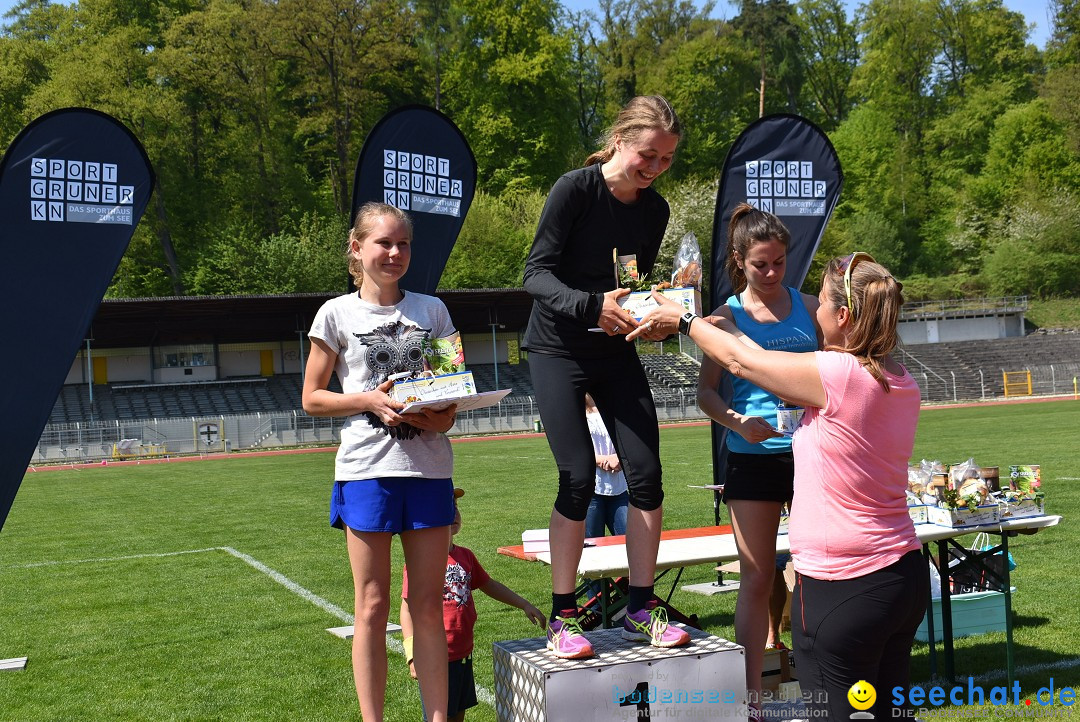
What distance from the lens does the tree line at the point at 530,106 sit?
5228 centimetres

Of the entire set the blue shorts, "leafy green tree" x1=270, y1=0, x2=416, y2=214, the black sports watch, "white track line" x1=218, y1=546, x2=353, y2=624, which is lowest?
"white track line" x1=218, y1=546, x2=353, y2=624

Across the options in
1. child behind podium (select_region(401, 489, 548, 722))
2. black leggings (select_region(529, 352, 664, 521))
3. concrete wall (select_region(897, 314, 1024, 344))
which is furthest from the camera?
concrete wall (select_region(897, 314, 1024, 344))

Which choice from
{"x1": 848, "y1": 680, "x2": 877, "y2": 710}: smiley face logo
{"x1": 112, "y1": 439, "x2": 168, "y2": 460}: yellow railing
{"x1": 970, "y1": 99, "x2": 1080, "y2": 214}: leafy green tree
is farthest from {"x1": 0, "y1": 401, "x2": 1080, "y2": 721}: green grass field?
{"x1": 970, "y1": 99, "x2": 1080, "y2": 214}: leafy green tree

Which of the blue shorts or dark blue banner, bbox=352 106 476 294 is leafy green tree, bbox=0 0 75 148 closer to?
dark blue banner, bbox=352 106 476 294

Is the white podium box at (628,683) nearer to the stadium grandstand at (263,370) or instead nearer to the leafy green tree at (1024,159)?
the stadium grandstand at (263,370)

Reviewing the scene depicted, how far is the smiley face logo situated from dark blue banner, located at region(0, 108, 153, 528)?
439 cm

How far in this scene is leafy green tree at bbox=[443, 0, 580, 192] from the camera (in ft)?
189

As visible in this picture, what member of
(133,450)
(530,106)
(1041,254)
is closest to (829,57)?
(1041,254)

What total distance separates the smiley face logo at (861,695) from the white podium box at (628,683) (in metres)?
0.67

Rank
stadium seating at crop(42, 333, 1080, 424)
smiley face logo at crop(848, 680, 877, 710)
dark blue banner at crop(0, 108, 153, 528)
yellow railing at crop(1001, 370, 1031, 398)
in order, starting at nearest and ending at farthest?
smiley face logo at crop(848, 680, 877, 710) → dark blue banner at crop(0, 108, 153, 528) → stadium seating at crop(42, 333, 1080, 424) → yellow railing at crop(1001, 370, 1031, 398)

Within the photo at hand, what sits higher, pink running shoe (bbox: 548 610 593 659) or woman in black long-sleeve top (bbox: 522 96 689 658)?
woman in black long-sleeve top (bbox: 522 96 689 658)

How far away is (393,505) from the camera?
3.81 meters

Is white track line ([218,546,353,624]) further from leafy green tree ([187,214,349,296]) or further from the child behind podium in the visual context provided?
leafy green tree ([187,214,349,296])

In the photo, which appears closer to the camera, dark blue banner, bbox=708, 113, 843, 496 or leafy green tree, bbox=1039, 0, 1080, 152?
dark blue banner, bbox=708, 113, 843, 496
